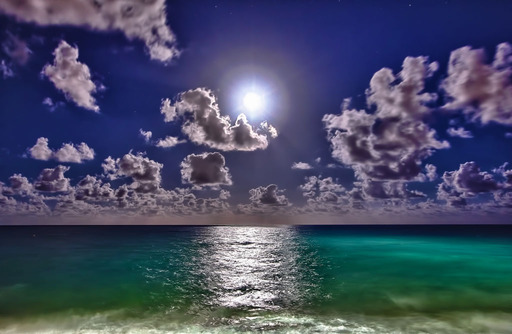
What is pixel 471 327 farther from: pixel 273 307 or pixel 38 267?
pixel 38 267

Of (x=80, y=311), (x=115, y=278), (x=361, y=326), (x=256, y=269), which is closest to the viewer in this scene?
(x=361, y=326)

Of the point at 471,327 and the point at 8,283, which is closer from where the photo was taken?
the point at 471,327

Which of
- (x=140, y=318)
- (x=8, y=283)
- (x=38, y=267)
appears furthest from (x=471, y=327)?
(x=38, y=267)

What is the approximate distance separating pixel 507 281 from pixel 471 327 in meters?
16.3

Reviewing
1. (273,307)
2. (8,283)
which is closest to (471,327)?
(273,307)

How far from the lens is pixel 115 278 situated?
81.5 ft

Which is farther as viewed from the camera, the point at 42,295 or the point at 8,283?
the point at 8,283

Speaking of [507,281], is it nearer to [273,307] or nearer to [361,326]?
[361,326]

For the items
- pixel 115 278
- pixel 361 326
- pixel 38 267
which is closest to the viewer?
pixel 361 326

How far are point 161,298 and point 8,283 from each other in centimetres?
1512

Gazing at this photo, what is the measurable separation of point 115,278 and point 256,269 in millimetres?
13134

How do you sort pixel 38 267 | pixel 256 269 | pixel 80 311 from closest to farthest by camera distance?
pixel 80 311, pixel 256 269, pixel 38 267

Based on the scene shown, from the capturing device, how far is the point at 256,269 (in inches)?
1153

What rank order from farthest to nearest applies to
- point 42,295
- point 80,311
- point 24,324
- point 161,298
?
point 42,295
point 161,298
point 80,311
point 24,324
